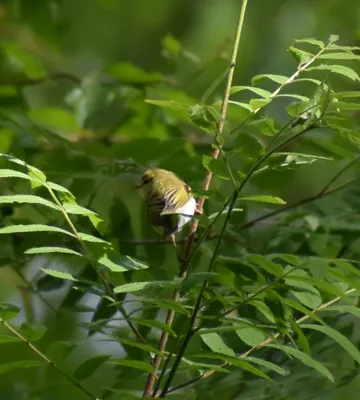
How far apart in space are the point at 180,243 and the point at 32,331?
399mm

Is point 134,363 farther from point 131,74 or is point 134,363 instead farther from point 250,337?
point 131,74

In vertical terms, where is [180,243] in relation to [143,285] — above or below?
below

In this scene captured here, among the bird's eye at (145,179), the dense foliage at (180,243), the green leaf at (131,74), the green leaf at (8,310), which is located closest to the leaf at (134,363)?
the dense foliage at (180,243)

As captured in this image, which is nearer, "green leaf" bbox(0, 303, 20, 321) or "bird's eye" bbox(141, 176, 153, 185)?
"green leaf" bbox(0, 303, 20, 321)

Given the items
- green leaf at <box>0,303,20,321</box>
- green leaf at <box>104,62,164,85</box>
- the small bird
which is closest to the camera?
green leaf at <box>0,303,20,321</box>

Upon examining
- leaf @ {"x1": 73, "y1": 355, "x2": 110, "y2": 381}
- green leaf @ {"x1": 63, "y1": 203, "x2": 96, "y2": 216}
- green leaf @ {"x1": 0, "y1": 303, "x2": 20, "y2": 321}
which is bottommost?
leaf @ {"x1": 73, "y1": 355, "x2": 110, "y2": 381}

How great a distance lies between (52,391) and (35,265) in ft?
0.92

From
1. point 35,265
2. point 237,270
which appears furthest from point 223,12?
point 237,270

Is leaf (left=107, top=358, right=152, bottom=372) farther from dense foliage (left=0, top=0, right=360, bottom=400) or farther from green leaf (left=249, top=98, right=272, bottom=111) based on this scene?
green leaf (left=249, top=98, right=272, bottom=111)

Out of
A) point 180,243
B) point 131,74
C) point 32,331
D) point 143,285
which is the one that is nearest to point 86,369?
point 32,331

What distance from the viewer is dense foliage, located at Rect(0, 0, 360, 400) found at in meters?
0.67

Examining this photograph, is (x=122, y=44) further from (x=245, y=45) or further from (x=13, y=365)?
(x=13, y=365)

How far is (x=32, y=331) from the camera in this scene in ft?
2.55

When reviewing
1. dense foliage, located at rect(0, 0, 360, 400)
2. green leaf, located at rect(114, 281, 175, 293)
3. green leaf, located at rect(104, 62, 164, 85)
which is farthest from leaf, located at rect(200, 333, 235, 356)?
green leaf, located at rect(104, 62, 164, 85)
